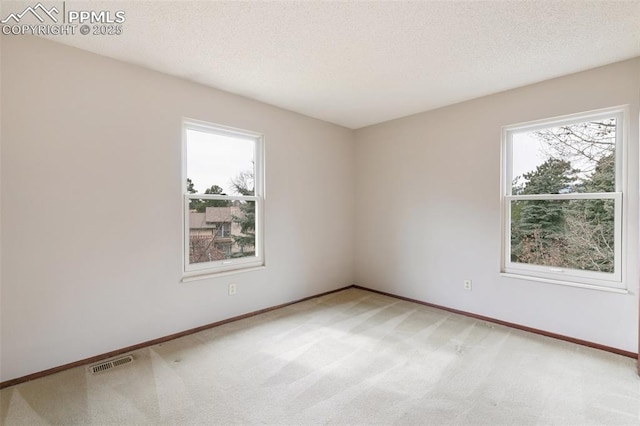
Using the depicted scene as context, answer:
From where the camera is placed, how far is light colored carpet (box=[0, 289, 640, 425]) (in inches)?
71.8

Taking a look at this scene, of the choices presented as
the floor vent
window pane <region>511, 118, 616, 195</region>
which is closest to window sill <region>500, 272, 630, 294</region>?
window pane <region>511, 118, 616, 195</region>

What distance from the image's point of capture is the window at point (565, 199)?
2.71 m

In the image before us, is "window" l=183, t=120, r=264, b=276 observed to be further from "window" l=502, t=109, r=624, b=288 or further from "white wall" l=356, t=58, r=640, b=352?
"window" l=502, t=109, r=624, b=288

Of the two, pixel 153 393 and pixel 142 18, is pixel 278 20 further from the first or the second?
pixel 153 393

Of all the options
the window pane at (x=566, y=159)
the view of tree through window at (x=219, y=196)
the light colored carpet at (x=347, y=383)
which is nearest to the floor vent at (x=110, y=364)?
the light colored carpet at (x=347, y=383)

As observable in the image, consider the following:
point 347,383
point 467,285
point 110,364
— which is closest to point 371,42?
point 347,383

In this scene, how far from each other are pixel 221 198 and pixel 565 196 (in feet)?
11.6

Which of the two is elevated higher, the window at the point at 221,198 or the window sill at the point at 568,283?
the window at the point at 221,198

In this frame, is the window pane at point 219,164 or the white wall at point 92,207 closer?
the white wall at point 92,207

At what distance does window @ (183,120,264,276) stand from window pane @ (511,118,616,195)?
2.97 meters

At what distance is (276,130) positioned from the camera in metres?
3.79

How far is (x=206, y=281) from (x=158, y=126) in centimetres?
161

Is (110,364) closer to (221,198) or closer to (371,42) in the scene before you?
(221,198)

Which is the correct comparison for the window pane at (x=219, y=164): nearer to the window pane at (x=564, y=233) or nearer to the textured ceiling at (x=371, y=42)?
the textured ceiling at (x=371, y=42)
